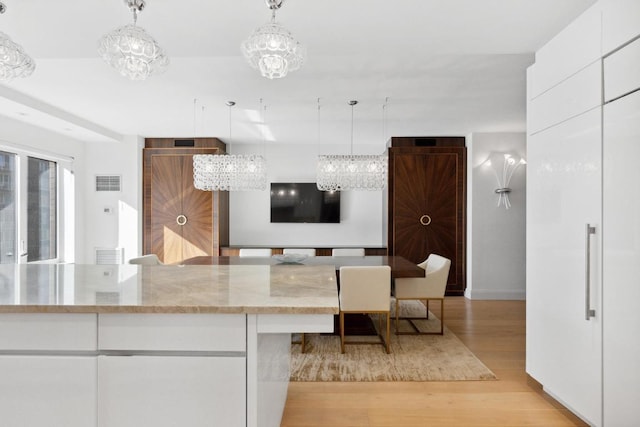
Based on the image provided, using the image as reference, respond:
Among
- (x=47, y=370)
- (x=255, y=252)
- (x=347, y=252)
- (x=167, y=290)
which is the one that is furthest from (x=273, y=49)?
(x=347, y=252)

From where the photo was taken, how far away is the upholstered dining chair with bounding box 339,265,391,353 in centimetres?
327

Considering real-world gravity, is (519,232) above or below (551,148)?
below

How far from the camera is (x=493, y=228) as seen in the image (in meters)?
5.57

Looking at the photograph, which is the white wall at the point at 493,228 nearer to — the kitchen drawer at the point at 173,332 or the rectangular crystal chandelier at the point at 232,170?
the rectangular crystal chandelier at the point at 232,170

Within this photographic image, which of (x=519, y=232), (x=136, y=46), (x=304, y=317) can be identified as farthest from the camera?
(x=519, y=232)

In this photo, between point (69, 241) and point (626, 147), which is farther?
point (69, 241)

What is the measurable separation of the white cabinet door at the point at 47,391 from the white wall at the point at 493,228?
5192 millimetres

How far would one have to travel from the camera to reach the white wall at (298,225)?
6.45 metres

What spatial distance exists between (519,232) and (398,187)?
6.18 ft

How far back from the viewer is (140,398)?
4.76ft

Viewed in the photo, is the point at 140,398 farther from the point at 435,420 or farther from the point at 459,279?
the point at 459,279

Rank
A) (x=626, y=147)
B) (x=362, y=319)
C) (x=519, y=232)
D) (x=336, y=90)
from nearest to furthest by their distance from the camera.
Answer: (x=626, y=147) → (x=336, y=90) → (x=362, y=319) → (x=519, y=232)

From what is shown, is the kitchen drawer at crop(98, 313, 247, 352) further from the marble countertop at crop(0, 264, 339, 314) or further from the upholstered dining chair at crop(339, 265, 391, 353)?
the upholstered dining chair at crop(339, 265, 391, 353)

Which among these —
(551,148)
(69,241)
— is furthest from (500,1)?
(69,241)
